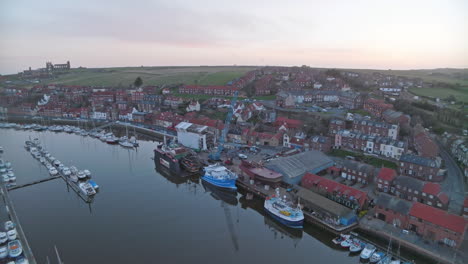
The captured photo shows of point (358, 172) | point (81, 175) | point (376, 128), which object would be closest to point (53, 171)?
point (81, 175)

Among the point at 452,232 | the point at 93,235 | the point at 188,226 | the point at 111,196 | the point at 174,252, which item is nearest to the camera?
the point at 452,232

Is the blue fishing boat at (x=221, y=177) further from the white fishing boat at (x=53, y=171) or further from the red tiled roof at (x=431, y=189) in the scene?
the white fishing boat at (x=53, y=171)

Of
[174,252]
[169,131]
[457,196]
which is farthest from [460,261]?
[169,131]

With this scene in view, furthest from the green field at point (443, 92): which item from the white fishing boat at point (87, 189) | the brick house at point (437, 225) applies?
the white fishing boat at point (87, 189)

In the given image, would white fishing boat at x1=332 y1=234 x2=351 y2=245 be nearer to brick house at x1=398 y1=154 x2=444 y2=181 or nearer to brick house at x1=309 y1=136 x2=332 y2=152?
brick house at x1=398 y1=154 x2=444 y2=181

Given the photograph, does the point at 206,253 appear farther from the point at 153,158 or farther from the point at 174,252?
the point at 153,158

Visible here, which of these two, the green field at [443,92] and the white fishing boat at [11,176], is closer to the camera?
the white fishing boat at [11,176]
